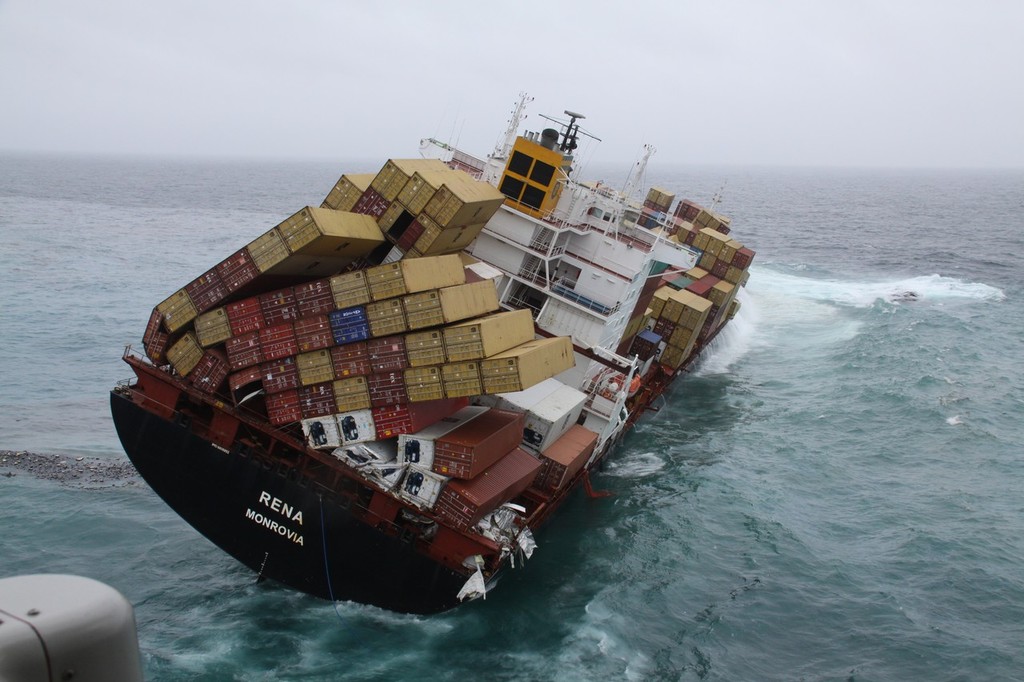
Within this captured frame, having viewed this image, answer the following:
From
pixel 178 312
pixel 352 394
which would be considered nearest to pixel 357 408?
pixel 352 394

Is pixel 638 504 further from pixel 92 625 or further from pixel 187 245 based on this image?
pixel 187 245

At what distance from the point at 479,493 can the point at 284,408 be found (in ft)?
23.0

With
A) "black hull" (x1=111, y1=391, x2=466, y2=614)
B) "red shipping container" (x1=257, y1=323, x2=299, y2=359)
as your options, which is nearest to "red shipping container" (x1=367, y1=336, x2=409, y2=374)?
"red shipping container" (x1=257, y1=323, x2=299, y2=359)

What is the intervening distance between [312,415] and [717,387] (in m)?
33.4

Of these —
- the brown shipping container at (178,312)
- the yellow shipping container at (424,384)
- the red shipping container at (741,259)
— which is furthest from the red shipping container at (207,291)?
the red shipping container at (741,259)

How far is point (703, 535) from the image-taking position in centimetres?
3278

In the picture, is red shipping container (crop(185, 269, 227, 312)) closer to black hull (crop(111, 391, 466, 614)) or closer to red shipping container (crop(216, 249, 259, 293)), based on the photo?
red shipping container (crop(216, 249, 259, 293))

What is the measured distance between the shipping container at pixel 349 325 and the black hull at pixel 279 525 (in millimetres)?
4686

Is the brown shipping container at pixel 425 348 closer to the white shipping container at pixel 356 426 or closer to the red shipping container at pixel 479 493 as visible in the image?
the white shipping container at pixel 356 426

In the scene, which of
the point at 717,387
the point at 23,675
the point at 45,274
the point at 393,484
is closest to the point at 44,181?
the point at 45,274

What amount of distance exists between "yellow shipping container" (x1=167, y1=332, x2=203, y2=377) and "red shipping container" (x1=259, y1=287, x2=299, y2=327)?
2.91 meters

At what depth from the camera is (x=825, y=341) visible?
62.6 meters

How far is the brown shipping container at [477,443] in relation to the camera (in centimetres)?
2473

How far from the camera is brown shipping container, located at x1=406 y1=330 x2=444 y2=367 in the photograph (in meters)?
25.3
